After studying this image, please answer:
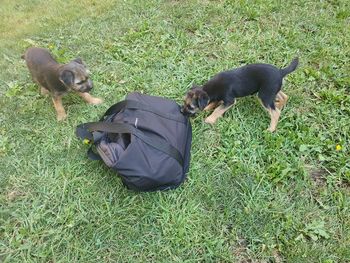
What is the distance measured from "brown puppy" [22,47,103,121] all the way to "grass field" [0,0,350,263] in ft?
0.63

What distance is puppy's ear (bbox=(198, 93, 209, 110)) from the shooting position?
13.0 feet

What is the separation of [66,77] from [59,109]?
0.59 metres

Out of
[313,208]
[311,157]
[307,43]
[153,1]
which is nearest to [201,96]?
[311,157]

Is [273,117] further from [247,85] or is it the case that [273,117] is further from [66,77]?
[66,77]

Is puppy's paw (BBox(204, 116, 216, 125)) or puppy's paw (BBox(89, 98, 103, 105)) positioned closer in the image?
puppy's paw (BBox(204, 116, 216, 125))

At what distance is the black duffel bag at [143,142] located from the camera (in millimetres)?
3197

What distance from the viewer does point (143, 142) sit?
10.8 feet

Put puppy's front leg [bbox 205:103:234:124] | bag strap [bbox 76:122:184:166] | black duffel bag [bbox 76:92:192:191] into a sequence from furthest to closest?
puppy's front leg [bbox 205:103:234:124] < bag strap [bbox 76:122:184:166] < black duffel bag [bbox 76:92:192:191]

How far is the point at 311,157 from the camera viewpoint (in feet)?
12.7

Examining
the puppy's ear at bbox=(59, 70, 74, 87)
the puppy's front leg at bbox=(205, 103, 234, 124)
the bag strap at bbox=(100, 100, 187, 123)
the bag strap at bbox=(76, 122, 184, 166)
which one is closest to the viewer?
the bag strap at bbox=(76, 122, 184, 166)

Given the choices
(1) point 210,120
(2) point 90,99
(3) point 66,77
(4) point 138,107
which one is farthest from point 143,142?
(2) point 90,99

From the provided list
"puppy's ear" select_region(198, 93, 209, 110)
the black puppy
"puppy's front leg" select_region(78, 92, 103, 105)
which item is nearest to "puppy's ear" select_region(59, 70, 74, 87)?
"puppy's front leg" select_region(78, 92, 103, 105)

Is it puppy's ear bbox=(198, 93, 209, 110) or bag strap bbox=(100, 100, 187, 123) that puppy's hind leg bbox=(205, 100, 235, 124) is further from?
bag strap bbox=(100, 100, 187, 123)

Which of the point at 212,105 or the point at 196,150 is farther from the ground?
the point at 212,105
